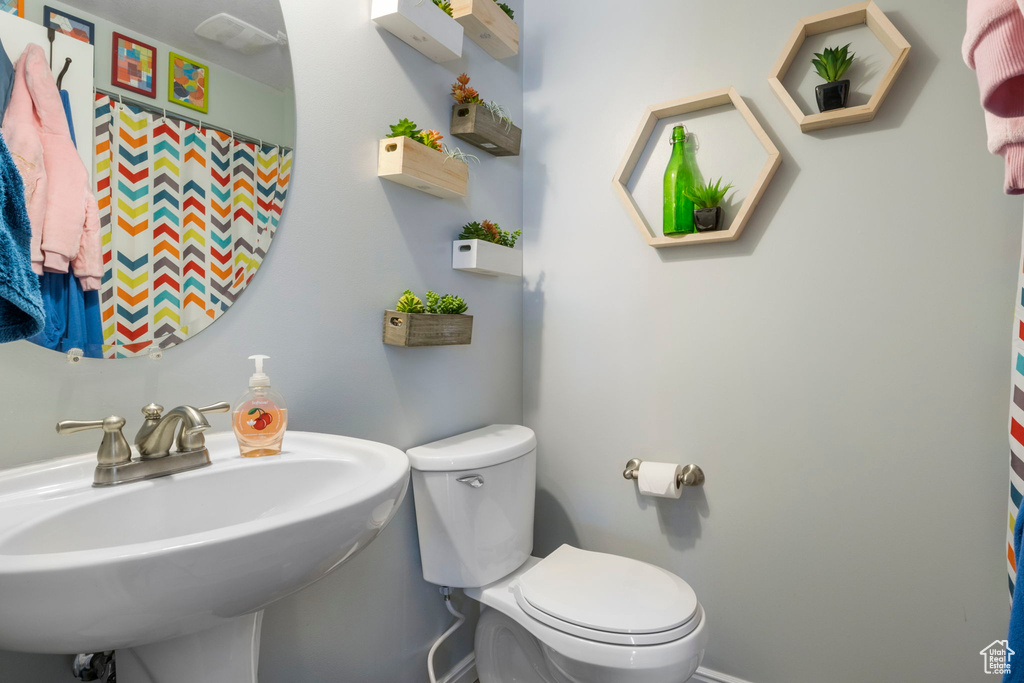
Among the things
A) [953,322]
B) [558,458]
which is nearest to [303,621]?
[558,458]

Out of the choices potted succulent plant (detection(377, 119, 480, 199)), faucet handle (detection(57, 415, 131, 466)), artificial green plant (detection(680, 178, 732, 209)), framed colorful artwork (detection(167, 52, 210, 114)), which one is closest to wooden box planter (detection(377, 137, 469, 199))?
potted succulent plant (detection(377, 119, 480, 199))

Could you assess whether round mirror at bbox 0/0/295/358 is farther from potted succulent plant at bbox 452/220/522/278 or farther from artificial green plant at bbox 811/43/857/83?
artificial green plant at bbox 811/43/857/83

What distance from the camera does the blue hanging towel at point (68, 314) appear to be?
0.83 metres

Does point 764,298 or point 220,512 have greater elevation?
point 764,298

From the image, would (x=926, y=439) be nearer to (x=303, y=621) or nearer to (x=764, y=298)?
(x=764, y=298)

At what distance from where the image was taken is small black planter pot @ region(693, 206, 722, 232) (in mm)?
1522

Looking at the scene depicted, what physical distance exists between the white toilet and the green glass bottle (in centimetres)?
71

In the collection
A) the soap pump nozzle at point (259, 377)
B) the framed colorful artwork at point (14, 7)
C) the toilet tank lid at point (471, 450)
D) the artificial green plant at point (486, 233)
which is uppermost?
the framed colorful artwork at point (14, 7)

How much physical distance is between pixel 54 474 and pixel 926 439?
5.65 feet

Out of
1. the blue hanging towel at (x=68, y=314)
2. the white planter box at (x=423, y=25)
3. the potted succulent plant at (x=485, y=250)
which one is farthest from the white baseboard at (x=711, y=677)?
the white planter box at (x=423, y=25)

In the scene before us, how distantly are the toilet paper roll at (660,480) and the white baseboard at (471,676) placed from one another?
515 millimetres

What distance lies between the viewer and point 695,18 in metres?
1.62

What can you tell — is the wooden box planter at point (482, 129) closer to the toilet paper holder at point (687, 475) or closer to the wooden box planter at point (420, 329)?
the wooden box planter at point (420, 329)

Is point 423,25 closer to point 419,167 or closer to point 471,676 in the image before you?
point 419,167
